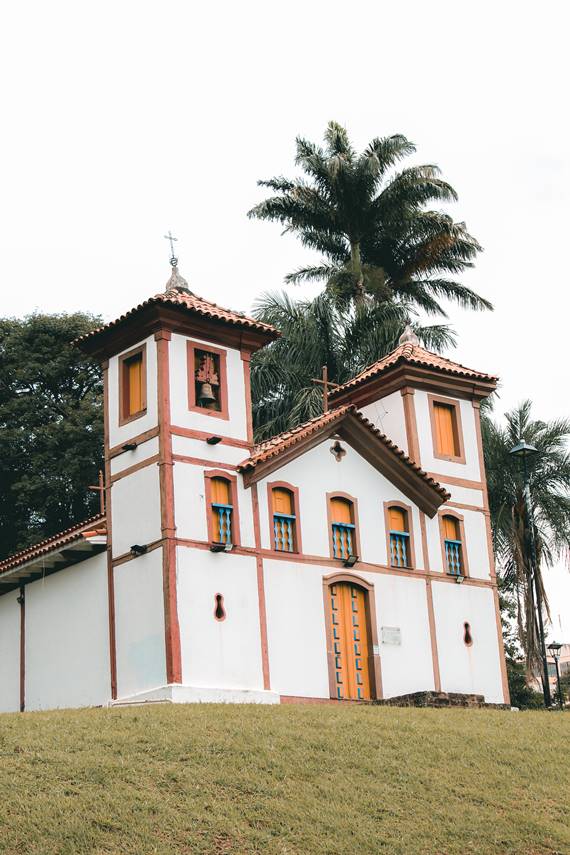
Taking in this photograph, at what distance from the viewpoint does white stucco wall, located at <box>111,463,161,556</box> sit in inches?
1116

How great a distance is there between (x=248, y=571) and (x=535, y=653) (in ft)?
53.6

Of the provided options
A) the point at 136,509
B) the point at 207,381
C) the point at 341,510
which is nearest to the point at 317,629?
the point at 341,510

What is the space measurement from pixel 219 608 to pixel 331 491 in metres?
4.65

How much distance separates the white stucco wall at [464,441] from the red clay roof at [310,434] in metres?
0.70

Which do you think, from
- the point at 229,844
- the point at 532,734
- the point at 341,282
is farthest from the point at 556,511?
the point at 229,844

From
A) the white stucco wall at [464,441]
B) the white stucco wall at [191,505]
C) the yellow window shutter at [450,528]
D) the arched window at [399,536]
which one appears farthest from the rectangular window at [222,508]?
the yellow window shutter at [450,528]

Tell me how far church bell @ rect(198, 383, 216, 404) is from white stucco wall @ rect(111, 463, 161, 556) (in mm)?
2023

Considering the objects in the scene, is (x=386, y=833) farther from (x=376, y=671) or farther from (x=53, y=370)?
(x=53, y=370)

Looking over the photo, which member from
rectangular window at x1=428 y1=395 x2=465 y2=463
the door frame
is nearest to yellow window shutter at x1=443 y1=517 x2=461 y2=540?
rectangular window at x1=428 y1=395 x2=465 y2=463

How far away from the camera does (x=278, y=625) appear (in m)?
29.1

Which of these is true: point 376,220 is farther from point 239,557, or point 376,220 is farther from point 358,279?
point 239,557

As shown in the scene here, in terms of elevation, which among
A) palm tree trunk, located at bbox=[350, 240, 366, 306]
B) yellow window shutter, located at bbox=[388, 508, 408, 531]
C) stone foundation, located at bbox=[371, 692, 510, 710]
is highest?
palm tree trunk, located at bbox=[350, 240, 366, 306]

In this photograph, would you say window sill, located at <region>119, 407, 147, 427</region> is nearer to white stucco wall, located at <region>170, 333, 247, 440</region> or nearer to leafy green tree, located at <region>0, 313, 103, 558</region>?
white stucco wall, located at <region>170, 333, 247, 440</region>

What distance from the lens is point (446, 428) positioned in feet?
115
